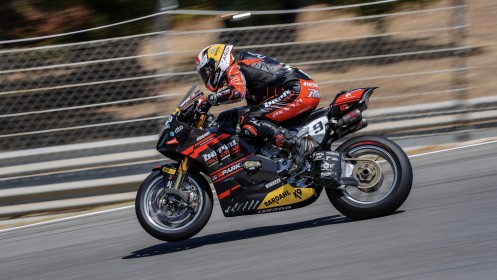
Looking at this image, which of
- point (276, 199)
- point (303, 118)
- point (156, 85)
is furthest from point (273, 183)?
point (156, 85)

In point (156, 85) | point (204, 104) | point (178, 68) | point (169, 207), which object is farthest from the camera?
point (178, 68)

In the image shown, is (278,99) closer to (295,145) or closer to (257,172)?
(295,145)

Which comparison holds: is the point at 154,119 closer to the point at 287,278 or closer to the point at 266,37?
the point at 266,37

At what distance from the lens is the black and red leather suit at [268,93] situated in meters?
7.09

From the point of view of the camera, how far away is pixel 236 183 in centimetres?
727

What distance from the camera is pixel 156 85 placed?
32.7ft

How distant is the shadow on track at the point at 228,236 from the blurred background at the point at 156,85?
8.23 ft

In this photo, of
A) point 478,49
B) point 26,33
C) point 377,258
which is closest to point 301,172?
point 377,258

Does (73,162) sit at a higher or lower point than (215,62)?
lower

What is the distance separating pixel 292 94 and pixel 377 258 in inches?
71.5

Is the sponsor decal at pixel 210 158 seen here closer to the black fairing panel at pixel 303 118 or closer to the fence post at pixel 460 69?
the black fairing panel at pixel 303 118

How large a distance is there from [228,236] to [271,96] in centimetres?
126

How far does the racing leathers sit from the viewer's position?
7086 mm

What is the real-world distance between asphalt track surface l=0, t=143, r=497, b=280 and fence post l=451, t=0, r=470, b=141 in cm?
110
